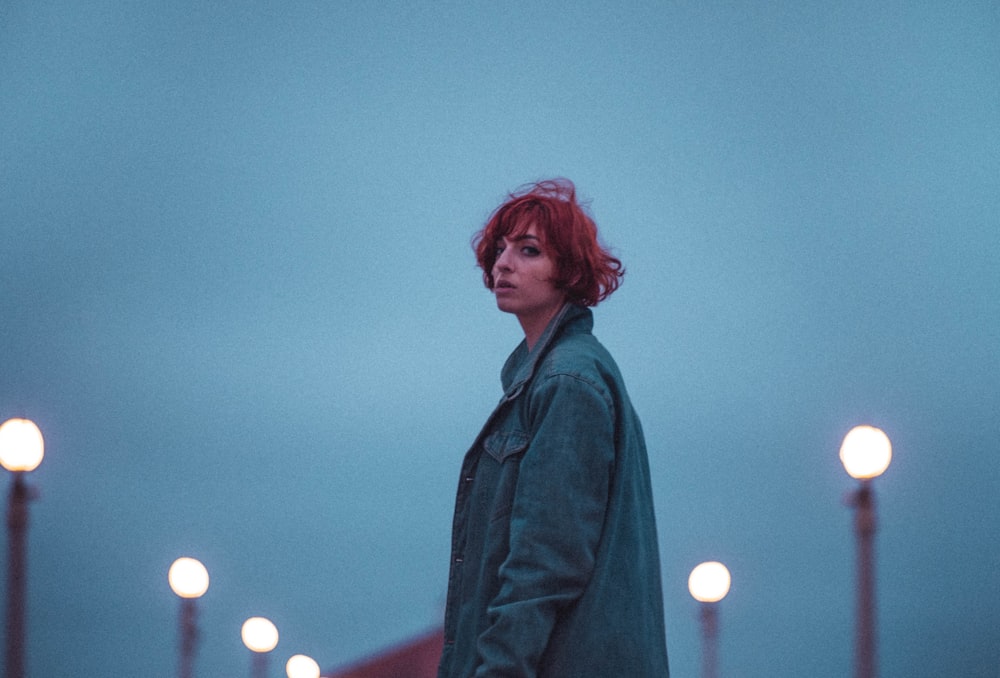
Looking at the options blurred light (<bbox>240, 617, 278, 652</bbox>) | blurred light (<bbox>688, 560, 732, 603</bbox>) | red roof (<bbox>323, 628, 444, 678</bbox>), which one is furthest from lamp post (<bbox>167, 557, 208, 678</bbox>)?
red roof (<bbox>323, 628, 444, 678</bbox>)

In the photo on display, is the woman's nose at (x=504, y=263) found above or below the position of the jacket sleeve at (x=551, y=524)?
above

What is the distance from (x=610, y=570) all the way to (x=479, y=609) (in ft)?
0.96

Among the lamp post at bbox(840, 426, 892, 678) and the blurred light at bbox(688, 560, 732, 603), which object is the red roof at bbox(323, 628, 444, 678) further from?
the blurred light at bbox(688, 560, 732, 603)

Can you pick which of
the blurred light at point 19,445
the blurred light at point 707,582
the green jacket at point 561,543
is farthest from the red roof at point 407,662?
the blurred light at point 707,582

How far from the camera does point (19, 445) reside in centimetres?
785

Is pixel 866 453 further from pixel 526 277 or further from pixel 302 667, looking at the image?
pixel 302 667

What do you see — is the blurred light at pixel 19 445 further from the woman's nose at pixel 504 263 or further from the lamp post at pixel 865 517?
the woman's nose at pixel 504 263

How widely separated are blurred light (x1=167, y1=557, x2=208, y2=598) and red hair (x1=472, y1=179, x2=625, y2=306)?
8.78 metres

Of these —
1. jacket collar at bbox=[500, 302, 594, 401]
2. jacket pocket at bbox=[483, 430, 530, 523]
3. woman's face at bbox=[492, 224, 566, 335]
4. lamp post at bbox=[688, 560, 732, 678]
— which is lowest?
lamp post at bbox=[688, 560, 732, 678]

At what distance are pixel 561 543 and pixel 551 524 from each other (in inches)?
1.6

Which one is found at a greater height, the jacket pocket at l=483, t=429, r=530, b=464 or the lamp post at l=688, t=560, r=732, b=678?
the jacket pocket at l=483, t=429, r=530, b=464

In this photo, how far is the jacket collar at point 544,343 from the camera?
2432mm

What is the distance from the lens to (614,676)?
212cm

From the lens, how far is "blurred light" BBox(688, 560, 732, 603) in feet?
34.1
